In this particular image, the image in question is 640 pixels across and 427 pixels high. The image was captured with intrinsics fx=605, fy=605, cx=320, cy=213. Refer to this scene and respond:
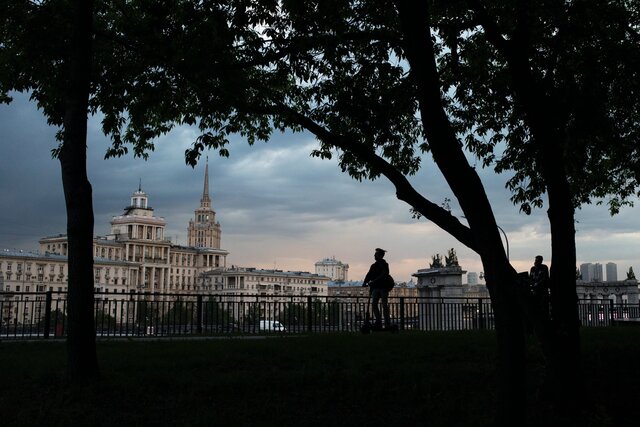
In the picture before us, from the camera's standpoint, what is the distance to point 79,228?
7406 mm

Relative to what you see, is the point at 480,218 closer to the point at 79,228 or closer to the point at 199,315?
the point at 79,228

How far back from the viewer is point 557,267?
7527mm

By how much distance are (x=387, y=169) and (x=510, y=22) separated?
5.34 m

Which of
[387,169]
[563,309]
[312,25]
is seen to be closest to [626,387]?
[563,309]

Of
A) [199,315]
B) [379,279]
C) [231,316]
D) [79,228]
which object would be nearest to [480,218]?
[79,228]

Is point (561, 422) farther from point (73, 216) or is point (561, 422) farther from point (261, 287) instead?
point (261, 287)

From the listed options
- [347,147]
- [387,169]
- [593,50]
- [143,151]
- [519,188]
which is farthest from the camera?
[519,188]

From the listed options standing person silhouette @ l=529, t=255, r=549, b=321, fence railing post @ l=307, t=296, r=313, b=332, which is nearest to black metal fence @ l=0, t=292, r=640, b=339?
fence railing post @ l=307, t=296, r=313, b=332

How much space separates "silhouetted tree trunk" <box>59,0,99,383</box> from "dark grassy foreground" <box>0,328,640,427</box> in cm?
39

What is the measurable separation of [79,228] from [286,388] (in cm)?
322

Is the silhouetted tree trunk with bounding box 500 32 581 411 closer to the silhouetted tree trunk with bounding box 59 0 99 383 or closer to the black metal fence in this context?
the silhouetted tree trunk with bounding box 59 0 99 383

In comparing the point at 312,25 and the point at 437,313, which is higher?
the point at 312,25

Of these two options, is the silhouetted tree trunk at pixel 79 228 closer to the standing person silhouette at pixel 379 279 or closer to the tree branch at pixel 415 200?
the tree branch at pixel 415 200

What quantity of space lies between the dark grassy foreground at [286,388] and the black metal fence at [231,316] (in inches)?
256
